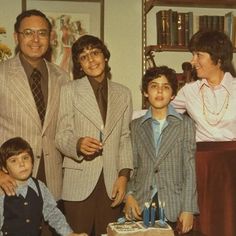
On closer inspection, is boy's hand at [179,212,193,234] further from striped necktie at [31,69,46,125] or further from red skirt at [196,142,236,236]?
striped necktie at [31,69,46,125]

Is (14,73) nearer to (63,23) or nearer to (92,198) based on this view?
(92,198)

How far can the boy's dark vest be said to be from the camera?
2.25m

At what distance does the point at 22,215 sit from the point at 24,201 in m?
0.07

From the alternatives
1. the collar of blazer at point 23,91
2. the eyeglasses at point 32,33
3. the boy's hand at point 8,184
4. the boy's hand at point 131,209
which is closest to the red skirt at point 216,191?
the boy's hand at point 131,209

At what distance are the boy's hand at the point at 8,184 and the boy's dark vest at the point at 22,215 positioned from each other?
2cm

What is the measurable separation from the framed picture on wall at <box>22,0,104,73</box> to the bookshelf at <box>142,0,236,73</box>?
1.18ft

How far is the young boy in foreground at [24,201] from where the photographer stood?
2.26 m

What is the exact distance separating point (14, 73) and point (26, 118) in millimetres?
250

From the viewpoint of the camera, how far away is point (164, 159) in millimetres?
2432

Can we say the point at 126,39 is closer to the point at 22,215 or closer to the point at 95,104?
the point at 95,104

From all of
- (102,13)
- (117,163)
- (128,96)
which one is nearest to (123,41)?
(102,13)

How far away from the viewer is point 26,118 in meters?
2.48

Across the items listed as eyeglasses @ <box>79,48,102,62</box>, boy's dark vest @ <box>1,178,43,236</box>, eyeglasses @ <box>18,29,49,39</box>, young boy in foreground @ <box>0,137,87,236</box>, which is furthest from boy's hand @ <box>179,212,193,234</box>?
eyeglasses @ <box>18,29,49,39</box>

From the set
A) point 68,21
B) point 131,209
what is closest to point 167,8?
point 68,21
